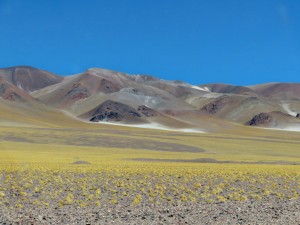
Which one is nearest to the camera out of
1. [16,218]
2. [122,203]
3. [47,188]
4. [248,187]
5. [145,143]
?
[16,218]

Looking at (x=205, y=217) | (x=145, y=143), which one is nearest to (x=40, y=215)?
(x=205, y=217)

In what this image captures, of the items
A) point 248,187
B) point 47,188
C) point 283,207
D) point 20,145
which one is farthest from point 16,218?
point 20,145

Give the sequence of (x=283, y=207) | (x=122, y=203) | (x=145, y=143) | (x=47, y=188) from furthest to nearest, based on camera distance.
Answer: (x=145, y=143) < (x=47, y=188) < (x=122, y=203) < (x=283, y=207)

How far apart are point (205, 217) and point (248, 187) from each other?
10262mm

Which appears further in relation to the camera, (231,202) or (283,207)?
(231,202)

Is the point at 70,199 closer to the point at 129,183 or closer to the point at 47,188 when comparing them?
the point at 47,188

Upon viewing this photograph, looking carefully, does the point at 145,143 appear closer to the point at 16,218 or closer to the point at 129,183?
the point at 129,183

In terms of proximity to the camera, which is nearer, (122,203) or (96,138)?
(122,203)

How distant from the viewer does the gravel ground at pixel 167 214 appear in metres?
15.9

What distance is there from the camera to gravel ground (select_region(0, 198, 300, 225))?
1590cm

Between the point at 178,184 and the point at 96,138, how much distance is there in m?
76.2

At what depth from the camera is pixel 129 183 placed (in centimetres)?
2711

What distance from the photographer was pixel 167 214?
1720 cm

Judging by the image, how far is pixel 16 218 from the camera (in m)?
16.4
